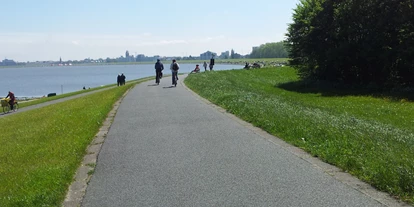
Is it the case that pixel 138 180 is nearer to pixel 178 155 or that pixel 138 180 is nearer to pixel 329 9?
pixel 178 155

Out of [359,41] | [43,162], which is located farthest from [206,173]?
[359,41]

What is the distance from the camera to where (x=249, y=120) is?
40.7ft

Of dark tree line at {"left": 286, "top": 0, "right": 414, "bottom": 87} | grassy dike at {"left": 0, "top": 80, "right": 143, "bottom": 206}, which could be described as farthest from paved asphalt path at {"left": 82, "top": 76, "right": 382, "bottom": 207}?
dark tree line at {"left": 286, "top": 0, "right": 414, "bottom": 87}

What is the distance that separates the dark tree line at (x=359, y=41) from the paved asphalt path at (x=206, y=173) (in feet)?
75.7

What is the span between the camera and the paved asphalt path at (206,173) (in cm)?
577

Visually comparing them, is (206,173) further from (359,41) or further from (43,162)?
(359,41)

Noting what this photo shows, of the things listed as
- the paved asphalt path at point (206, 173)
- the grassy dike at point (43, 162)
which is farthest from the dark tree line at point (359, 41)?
the paved asphalt path at point (206, 173)

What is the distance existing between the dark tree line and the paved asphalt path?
23088 millimetres

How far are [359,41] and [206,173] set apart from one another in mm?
29425

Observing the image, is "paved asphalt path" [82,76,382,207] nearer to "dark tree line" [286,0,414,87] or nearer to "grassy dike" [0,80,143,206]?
"grassy dike" [0,80,143,206]

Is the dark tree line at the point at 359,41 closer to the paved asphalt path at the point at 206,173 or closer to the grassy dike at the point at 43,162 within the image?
the grassy dike at the point at 43,162

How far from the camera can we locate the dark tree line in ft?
101

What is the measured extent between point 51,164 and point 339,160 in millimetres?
→ 4776

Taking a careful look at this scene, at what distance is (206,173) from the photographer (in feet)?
23.0
